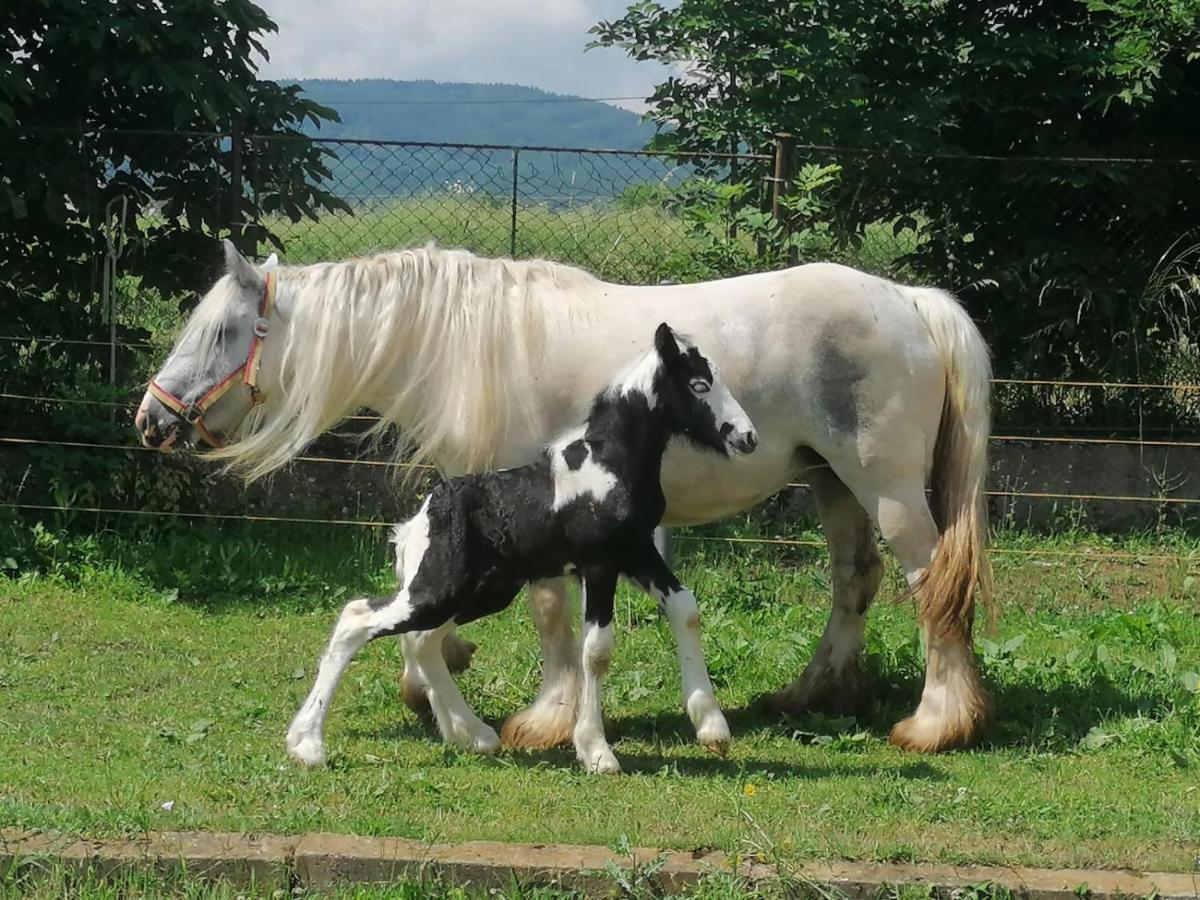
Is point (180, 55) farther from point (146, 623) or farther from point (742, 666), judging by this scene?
point (742, 666)

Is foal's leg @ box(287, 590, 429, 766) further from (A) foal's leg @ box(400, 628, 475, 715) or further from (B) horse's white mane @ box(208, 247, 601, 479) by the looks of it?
(B) horse's white mane @ box(208, 247, 601, 479)

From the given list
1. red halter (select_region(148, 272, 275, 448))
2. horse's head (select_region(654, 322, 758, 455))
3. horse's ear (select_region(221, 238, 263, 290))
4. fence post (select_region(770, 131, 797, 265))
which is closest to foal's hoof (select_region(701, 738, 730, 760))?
horse's head (select_region(654, 322, 758, 455))

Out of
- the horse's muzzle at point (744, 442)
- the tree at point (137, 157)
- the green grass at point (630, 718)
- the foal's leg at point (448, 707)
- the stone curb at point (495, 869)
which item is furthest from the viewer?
the tree at point (137, 157)

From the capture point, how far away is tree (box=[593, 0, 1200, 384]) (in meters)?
8.98

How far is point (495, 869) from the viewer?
4320 mm

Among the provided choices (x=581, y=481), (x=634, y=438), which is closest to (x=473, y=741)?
(x=581, y=481)

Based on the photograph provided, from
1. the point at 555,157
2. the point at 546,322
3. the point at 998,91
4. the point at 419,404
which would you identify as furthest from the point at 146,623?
the point at 998,91

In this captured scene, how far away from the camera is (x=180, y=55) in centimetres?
843

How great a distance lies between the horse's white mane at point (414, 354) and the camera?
588cm

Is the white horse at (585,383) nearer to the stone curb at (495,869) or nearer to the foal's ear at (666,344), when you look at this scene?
the foal's ear at (666,344)

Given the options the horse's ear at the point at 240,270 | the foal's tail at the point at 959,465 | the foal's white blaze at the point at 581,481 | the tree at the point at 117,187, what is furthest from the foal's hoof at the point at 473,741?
the tree at the point at 117,187

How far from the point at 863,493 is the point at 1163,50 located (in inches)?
176

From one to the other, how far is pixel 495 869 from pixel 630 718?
2.05 metres

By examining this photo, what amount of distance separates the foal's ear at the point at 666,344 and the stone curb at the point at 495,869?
182 centimetres
